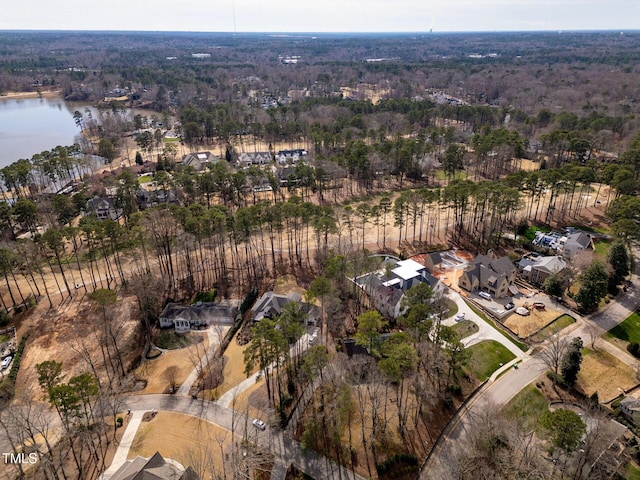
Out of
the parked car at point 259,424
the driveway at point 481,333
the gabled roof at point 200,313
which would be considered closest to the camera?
the parked car at point 259,424

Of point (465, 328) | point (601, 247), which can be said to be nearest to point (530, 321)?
point (465, 328)

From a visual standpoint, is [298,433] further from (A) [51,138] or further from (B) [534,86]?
(B) [534,86]

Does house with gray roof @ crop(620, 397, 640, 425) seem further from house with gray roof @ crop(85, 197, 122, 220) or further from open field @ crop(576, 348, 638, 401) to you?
house with gray roof @ crop(85, 197, 122, 220)

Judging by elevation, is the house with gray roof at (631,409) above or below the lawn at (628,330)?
above

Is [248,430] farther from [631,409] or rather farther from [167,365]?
[631,409]

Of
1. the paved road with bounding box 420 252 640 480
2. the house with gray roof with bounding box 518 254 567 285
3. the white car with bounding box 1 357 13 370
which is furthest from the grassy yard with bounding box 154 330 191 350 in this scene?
the house with gray roof with bounding box 518 254 567 285

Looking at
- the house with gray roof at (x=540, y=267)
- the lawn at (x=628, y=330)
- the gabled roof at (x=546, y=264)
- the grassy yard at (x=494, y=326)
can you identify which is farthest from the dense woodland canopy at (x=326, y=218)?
the lawn at (x=628, y=330)

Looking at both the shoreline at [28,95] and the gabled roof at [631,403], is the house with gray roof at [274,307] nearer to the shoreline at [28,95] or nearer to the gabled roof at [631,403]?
the gabled roof at [631,403]

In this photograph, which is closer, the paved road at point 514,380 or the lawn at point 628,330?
the paved road at point 514,380
